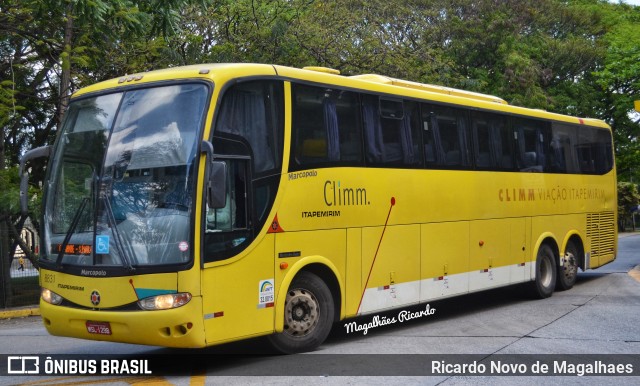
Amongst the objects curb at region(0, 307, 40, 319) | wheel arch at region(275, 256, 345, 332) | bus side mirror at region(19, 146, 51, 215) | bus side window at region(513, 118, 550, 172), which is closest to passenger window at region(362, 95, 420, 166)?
wheel arch at region(275, 256, 345, 332)

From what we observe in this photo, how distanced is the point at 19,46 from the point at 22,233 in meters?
4.42

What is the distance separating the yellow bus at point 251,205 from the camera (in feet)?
27.7

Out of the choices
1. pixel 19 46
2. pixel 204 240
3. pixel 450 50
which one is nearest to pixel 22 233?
pixel 19 46

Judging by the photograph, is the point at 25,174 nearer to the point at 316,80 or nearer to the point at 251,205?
the point at 251,205

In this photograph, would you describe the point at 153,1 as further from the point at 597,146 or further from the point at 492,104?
the point at 597,146

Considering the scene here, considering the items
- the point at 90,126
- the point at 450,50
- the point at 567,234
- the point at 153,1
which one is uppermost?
the point at 450,50

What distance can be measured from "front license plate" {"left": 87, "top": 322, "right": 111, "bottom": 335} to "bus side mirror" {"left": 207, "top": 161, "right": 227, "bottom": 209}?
1689 mm

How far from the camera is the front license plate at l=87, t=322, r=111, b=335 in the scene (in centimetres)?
859

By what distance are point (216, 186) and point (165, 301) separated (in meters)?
1.27

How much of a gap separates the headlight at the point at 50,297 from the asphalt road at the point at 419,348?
0.84 m

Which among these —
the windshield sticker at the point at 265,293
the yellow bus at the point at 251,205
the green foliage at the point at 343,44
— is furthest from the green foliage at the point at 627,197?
the windshield sticker at the point at 265,293

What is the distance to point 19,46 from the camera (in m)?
19.1

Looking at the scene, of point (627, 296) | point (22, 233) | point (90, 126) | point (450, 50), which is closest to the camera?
point (90, 126)

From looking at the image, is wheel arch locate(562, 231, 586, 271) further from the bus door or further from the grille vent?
the bus door
